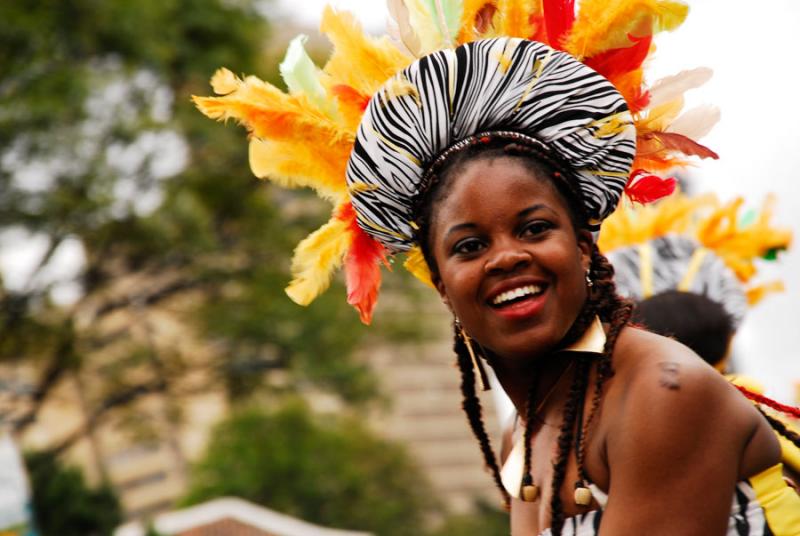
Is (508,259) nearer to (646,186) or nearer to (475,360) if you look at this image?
(475,360)

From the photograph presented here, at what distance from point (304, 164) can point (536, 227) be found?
739 millimetres

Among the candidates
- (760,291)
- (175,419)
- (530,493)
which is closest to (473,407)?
(530,493)

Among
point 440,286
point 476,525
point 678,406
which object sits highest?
point 440,286

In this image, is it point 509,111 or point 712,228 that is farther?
point 712,228

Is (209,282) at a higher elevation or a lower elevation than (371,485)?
higher

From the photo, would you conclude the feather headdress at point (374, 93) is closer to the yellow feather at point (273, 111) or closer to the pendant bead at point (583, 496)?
the yellow feather at point (273, 111)

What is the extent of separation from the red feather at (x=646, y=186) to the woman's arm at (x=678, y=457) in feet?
2.28

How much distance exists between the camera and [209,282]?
57.5ft

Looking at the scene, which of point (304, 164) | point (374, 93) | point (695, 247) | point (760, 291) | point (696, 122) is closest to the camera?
point (374, 93)

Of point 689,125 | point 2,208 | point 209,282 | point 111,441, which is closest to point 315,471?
point 209,282

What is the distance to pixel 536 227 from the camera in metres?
2.34

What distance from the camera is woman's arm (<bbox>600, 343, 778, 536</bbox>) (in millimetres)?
2152

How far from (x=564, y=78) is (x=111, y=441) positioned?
32018 millimetres

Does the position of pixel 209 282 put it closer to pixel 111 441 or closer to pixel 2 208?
pixel 2 208
